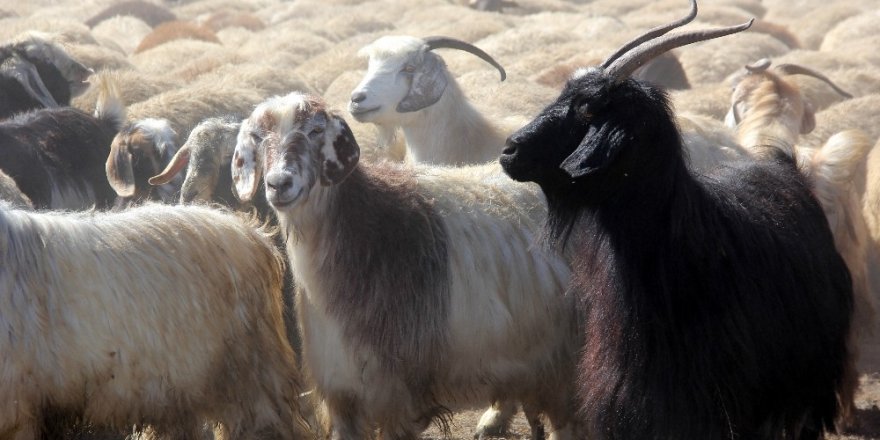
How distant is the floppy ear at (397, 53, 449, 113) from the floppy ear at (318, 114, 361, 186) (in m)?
2.37

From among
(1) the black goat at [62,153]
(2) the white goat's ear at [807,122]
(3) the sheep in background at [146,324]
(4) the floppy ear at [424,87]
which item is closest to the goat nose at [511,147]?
(3) the sheep in background at [146,324]

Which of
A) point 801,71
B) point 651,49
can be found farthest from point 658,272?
point 801,71

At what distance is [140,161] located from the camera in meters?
6.91

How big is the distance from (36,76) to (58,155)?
1792mm

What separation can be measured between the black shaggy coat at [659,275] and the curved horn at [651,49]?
5cm

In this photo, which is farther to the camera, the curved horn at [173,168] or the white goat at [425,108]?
the white goat at [425,108]

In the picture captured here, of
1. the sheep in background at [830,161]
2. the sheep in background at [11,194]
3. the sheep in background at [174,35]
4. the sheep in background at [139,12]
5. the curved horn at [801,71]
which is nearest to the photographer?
the sheep in background at [830,161]

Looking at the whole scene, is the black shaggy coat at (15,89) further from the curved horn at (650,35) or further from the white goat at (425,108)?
the curved horn at (650,35)

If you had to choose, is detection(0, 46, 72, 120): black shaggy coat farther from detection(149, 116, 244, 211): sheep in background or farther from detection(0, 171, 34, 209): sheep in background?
detection(149, 116, 244, 211): sheep in background

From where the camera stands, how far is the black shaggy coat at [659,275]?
425 cm

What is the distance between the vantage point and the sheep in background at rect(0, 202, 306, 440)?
4.48 metres

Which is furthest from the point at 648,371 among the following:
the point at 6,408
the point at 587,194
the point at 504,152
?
the point at 6,408

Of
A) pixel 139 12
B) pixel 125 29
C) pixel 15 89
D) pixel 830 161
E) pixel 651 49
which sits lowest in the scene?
pixel 139 12

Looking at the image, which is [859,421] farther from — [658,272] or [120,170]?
[120,170]
